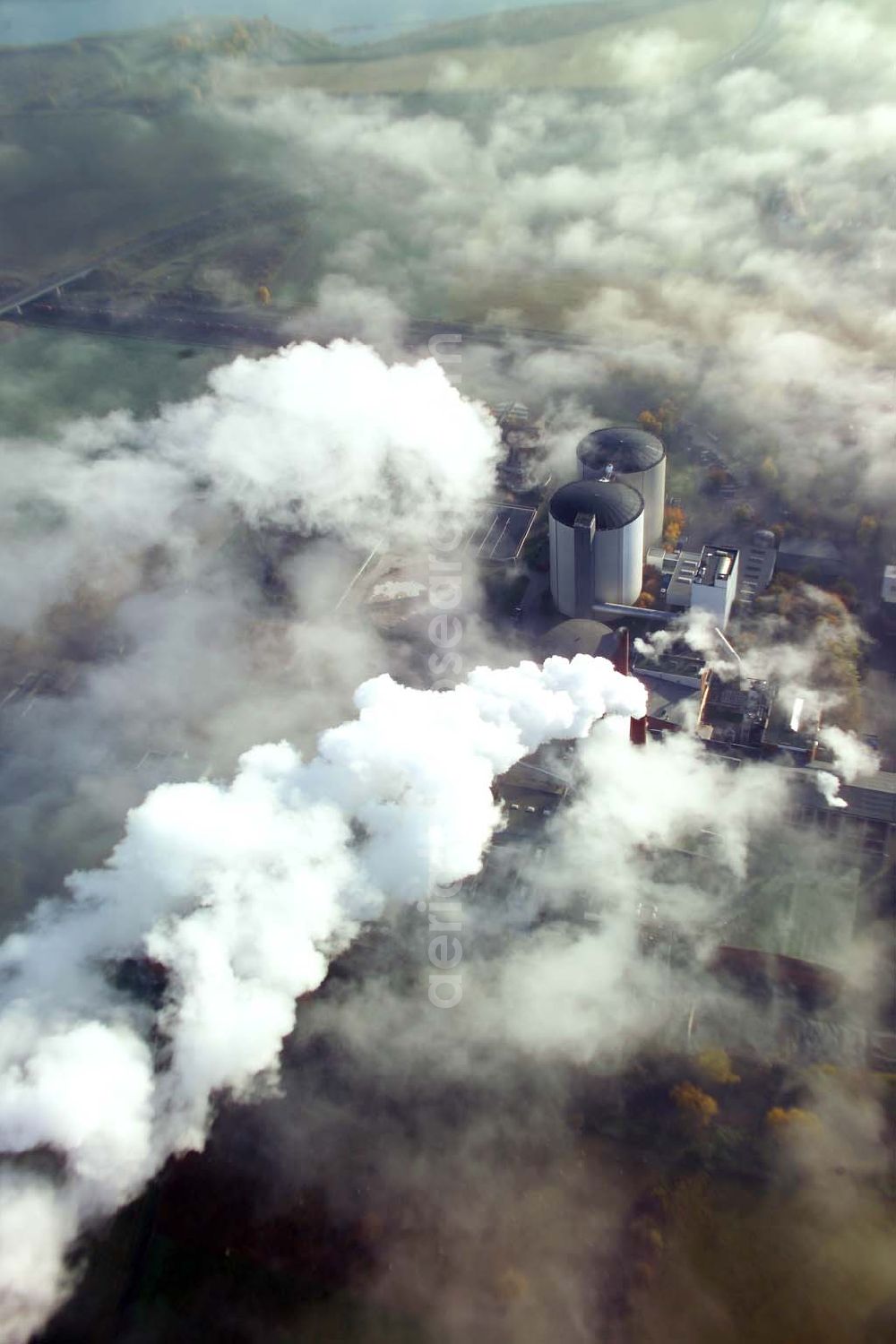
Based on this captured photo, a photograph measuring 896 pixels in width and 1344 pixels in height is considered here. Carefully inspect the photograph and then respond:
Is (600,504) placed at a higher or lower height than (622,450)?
lower

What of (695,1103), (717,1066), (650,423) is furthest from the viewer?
(650,423)

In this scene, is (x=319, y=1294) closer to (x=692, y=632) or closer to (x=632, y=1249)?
(x=632, y=1249)

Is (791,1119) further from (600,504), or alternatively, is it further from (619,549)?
(600,504)

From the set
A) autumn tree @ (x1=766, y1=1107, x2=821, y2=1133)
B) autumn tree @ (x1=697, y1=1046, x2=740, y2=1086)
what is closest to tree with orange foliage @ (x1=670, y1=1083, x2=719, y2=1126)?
autumn tree @ (x1=697, y1=1046, x2=740, y2=1086)

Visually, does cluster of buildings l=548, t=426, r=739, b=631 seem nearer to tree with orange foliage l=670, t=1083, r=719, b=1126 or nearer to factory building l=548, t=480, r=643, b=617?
factory building l=548, t=480, r=643, b=617

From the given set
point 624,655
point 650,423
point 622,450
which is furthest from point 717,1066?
point 650,423

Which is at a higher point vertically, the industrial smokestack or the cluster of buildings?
the cluster of buildings
